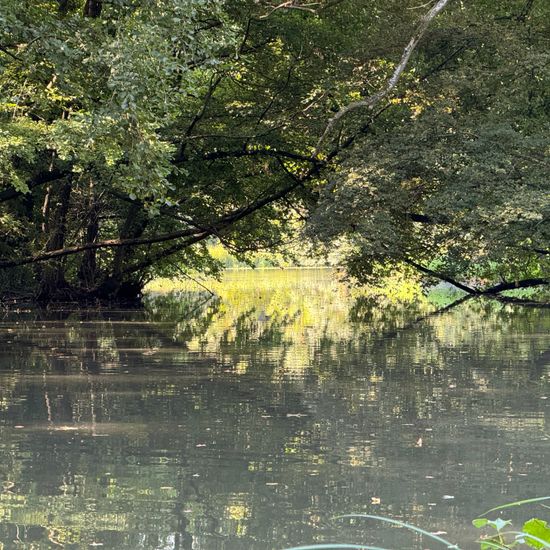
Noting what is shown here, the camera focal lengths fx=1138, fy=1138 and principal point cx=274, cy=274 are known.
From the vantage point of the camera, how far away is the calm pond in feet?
22.6

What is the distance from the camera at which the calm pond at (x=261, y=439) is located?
6895 millimetres

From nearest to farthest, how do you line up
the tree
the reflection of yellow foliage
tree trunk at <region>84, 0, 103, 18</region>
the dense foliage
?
the reflection of yellow foliage < the dense foliage < the tree < tree trunk at <region>84, 0, 103, 18</region>

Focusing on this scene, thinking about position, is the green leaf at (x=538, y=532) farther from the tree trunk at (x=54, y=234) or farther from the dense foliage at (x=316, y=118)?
the tree trunk at (x=54, y=234)

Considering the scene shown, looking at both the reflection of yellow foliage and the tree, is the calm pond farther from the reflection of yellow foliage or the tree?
the tree

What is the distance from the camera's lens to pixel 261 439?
391 inches

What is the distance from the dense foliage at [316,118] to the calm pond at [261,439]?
286 cm

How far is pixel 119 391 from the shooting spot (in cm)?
1313

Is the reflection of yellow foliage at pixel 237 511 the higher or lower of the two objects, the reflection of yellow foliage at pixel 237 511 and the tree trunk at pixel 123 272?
the lower

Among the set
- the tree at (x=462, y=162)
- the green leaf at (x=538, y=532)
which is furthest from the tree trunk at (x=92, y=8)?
the green leaf at (x=538, y=532)

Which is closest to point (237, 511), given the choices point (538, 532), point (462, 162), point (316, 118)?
point (538, 532)

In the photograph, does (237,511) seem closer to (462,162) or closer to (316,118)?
(462,162)

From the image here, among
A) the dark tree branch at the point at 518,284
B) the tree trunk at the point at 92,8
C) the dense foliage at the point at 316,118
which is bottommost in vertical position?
the dark tree branch at the point at 518,284

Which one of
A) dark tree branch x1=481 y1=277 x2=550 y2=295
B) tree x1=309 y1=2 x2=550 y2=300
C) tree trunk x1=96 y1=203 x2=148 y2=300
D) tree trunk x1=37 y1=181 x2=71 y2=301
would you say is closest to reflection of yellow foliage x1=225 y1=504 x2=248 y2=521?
tree x1=309 y1=2 x2=550 y2=300

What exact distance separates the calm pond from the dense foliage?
9.40ft
